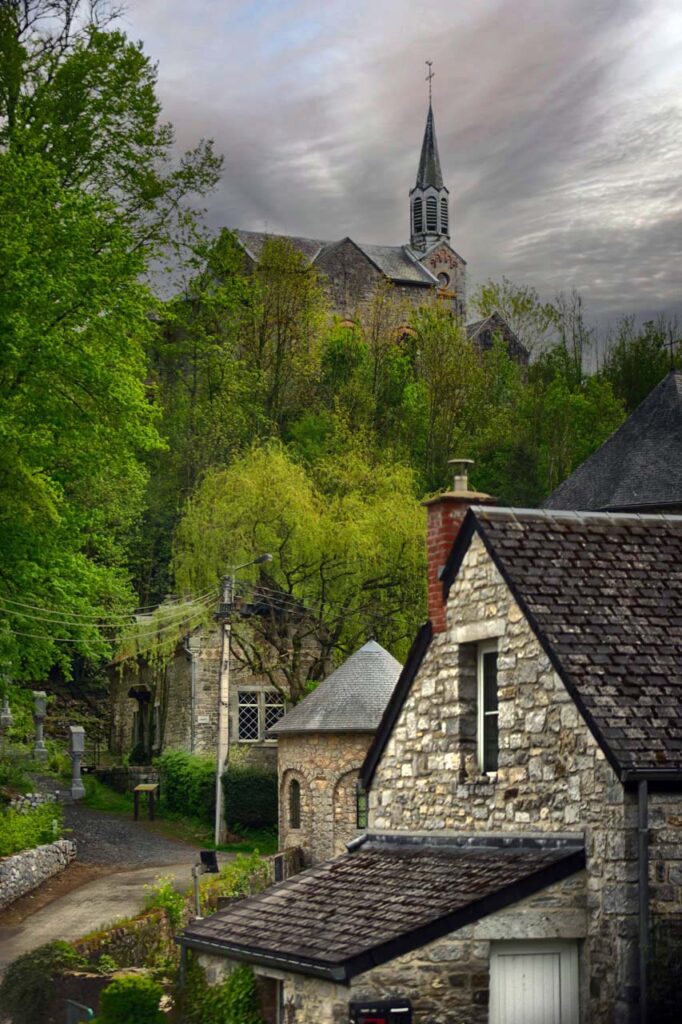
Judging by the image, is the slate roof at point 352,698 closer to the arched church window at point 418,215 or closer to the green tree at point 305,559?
the green tree at point 305,559

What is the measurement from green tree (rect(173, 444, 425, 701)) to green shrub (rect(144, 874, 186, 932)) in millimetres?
12923

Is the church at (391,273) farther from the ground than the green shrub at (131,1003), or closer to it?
farther from the ground

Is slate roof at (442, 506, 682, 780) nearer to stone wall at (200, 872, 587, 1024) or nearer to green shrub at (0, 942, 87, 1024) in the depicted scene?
stone wall at (200, 872, 587, 1024)

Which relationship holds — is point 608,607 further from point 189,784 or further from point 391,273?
point 391,273

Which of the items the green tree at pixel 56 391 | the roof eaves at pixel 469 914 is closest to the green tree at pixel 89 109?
the green tree at pixel 56 391

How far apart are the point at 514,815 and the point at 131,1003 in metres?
4.58

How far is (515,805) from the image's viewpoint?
13047 millimetres

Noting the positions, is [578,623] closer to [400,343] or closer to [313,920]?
[313,920]

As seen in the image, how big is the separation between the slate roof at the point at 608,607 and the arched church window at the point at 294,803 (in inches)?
700

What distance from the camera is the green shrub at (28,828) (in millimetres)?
26359

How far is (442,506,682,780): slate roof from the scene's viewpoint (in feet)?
39.2

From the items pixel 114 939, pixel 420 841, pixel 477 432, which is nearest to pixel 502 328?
pixel 477 432

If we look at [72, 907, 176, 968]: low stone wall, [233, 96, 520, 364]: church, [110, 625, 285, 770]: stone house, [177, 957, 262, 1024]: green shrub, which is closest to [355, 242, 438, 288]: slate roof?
[233, 96, 520, 364]: church

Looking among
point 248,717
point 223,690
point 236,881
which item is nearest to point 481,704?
point 236,881
